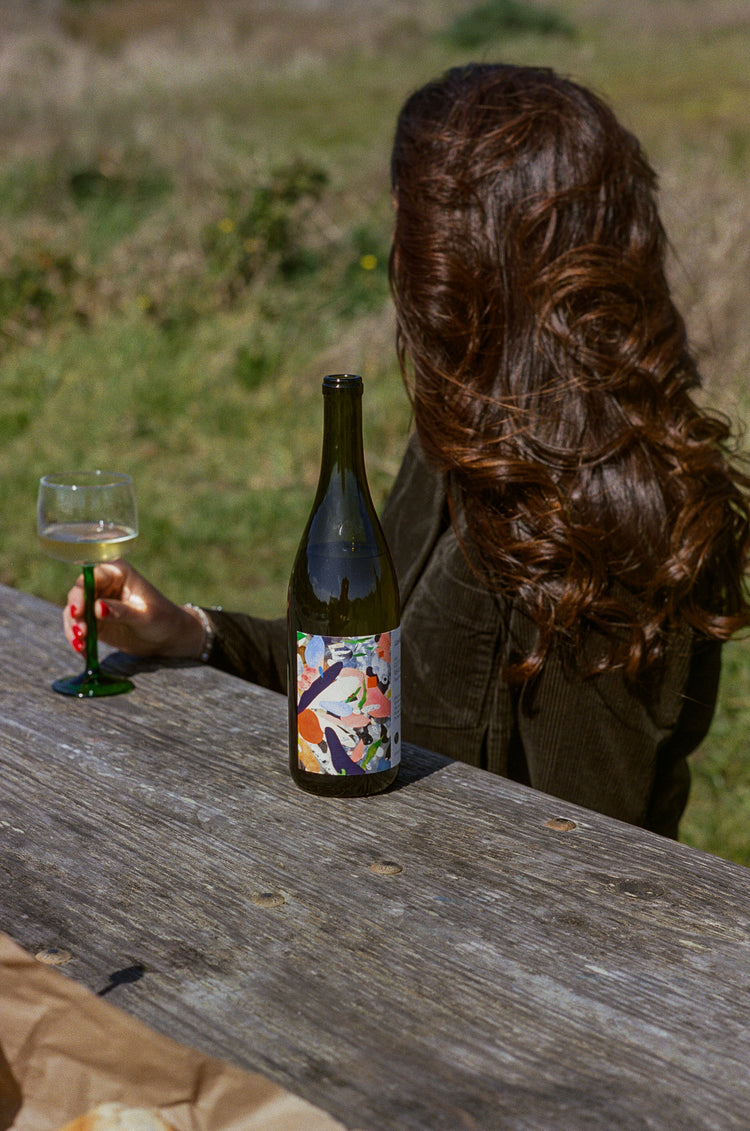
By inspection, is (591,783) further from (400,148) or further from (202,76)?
(202,76)

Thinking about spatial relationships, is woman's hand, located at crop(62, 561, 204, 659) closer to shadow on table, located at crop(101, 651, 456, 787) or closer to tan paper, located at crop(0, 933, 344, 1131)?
shadow on table, located at crop(101, 651, 456, 787)

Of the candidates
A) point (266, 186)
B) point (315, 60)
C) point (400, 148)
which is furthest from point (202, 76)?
point (400, 148)

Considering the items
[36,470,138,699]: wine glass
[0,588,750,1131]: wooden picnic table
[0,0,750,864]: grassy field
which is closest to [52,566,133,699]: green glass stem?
[36,470,138,699]: wine glass

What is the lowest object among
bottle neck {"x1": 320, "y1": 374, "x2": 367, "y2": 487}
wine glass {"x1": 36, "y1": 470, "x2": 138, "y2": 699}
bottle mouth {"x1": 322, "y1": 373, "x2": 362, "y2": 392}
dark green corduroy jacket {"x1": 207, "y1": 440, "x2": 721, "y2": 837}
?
dark green corduroy jacket {"x1": 207, "y1": 440, "x2": 721, "y2": 837}

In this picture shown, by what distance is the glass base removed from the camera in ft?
5.30

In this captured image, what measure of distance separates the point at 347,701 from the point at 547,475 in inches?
22.6

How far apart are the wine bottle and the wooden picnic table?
0.05 metres

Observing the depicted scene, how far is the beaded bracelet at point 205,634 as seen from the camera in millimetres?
1840

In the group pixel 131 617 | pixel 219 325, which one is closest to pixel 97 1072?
pixel 131 617

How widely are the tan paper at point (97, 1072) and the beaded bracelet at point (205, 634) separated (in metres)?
0.99

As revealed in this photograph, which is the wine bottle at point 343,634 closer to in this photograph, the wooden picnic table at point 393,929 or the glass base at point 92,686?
the wooden picnic table at point 393,929

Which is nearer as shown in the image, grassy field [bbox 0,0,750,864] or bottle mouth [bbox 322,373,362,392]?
bottle mouth [bbox 322,373,362,392]

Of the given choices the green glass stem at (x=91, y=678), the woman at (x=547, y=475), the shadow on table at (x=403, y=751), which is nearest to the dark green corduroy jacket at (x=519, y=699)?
the woman at (x=547, y=475)

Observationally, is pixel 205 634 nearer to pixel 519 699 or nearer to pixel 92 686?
pixel 92 686
